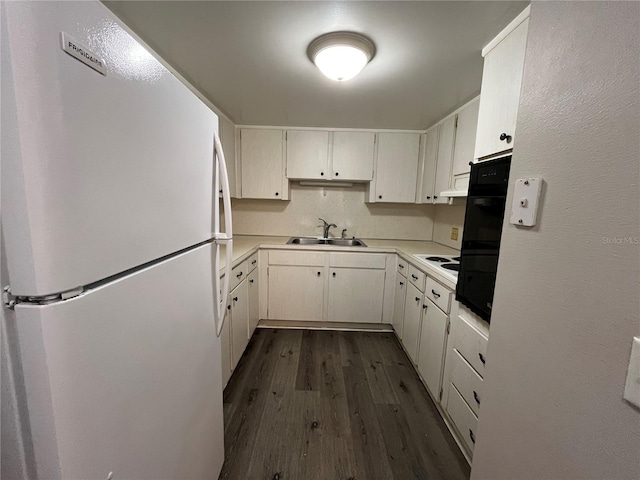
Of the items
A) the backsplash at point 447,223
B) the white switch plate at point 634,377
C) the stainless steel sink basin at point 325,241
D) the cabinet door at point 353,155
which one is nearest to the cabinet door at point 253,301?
the stainless steel sink basin at point 325,241

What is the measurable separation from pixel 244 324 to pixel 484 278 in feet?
6.01

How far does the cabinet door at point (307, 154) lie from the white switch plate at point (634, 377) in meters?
2.66

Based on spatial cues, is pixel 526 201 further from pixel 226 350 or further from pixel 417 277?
pixel 226 350

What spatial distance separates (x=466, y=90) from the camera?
1843 mm

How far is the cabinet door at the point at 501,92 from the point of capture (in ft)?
3.80

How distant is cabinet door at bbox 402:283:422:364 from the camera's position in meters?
2.07

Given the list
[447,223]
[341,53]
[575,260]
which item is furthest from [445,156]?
[575,260]

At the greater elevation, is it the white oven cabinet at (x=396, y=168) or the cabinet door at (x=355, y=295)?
the white oven cabinet at (x=396, y=168)

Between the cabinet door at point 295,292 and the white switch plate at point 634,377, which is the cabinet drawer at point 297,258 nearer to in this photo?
the cabinet door at point 295,292

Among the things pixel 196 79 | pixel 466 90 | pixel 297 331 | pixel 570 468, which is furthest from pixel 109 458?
pixel 466 90

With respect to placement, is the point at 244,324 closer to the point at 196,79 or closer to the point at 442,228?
the point at 196,79

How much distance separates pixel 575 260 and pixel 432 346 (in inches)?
58.6

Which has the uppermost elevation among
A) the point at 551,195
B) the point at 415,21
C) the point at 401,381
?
the point at 415,21

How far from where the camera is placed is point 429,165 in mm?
2721
